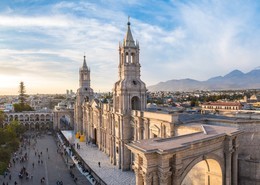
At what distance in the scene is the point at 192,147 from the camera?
12797mm

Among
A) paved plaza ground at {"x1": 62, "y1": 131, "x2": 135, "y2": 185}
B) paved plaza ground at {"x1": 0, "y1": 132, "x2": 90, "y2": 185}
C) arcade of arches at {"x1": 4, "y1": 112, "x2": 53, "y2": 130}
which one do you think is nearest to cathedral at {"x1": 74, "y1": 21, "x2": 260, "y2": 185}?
paved plaza ground at {"x1": 62, "y1": 131, "x2": 135, "y2": 185}

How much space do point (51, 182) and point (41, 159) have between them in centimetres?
1004

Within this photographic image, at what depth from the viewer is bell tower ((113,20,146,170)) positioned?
89.3 feet

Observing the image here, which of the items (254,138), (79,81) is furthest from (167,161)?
(79,81)

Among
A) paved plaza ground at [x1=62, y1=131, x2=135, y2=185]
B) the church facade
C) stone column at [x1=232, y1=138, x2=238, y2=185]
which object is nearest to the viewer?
stone column at [x1=232, y1=138, x2=238, y2=185]

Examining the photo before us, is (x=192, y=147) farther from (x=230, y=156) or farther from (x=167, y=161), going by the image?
(x=230, y=156)

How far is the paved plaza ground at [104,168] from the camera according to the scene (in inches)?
959

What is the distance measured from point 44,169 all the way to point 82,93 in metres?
20.5

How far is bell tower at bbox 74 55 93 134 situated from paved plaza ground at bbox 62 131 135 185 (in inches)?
455

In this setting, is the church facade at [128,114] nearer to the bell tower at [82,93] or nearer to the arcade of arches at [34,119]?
the bell tower at [82,93]

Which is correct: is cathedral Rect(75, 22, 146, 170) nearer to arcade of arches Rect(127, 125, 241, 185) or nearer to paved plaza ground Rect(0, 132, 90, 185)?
paved plaza ground Rect(0, 132, 90, 185)

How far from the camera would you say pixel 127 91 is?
88.7 feet

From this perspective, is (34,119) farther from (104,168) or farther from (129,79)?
(129,79)

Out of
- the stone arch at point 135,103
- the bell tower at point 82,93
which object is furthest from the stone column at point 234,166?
the bell tower at point 82,93
